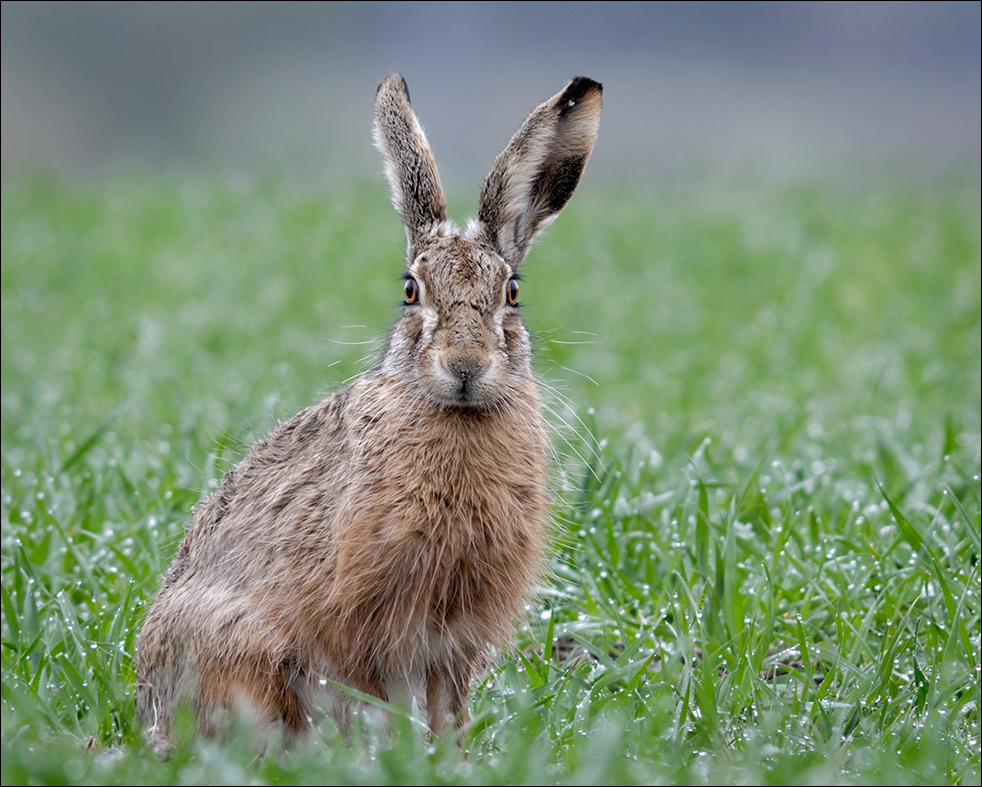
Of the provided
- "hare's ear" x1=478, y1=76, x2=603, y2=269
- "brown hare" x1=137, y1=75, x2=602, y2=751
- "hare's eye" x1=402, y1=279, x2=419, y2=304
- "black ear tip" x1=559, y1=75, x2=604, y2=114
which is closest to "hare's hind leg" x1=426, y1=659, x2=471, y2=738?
"brown hare" x1=137, y1=75, x2=602, y2=751

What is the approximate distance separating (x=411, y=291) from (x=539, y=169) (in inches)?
22.2

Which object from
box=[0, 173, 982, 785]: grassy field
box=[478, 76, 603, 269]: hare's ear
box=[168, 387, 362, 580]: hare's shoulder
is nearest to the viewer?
box=[0, 173, 982, 785]: grassy field

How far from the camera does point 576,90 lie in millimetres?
3562

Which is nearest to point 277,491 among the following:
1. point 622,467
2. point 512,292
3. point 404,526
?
point 404,526

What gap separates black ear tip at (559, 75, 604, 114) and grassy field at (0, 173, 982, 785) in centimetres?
81

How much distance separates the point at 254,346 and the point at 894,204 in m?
6.64

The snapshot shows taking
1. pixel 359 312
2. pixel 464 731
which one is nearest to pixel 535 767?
pixel 464 731

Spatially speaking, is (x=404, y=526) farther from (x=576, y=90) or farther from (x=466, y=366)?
(x=576, y=90)

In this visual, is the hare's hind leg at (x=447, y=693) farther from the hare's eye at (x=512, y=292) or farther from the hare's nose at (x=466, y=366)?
the hare's eye at (x=512, y=292)

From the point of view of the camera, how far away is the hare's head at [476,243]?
3.21 metres

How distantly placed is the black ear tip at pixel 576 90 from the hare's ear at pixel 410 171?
42 cm

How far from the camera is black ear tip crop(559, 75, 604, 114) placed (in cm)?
354

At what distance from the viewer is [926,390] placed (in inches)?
268

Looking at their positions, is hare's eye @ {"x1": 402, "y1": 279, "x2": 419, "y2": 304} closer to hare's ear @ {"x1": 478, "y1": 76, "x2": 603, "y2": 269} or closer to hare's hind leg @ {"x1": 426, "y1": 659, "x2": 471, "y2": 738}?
hare's ear @ {"x1": 478, "y1": 76, "x2": 603, "y2": 269}
